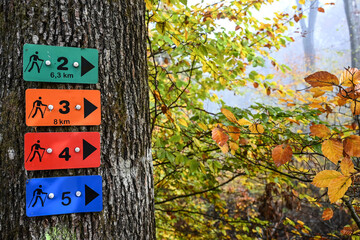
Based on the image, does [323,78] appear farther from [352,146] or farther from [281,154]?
[281,154]

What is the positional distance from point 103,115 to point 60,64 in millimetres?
247

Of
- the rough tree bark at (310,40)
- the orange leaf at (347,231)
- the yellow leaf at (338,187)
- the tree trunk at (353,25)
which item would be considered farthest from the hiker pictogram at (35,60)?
the rough tree bark at (310,40)

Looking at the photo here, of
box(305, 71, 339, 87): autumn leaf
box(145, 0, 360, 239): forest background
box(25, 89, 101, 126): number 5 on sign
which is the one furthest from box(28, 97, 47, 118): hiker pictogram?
box(305, 71, 339, 87): autumn leaf

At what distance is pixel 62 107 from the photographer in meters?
1.08

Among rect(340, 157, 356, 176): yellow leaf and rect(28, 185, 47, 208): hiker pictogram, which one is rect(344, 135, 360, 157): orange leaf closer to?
rect(340, 157, 356, 176): yellow leaf

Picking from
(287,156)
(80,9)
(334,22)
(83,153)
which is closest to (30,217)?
(83,153)

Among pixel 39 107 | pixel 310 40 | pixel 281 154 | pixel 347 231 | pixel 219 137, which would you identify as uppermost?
pixel 310 40

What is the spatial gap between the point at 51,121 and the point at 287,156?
1062 mm

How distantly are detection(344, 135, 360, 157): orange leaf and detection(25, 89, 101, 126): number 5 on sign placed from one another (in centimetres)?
102

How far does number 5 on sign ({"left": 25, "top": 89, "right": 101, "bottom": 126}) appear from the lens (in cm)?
105

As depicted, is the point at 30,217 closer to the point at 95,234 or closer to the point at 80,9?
the point at 95,234

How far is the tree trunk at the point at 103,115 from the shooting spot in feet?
3.39

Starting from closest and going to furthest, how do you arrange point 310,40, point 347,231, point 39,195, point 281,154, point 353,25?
point 39,195 < point 281,154 < point 347,231 < point 353,25 < point 310,40

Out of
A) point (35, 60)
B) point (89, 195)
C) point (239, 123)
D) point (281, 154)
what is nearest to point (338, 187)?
point (281, 154)
